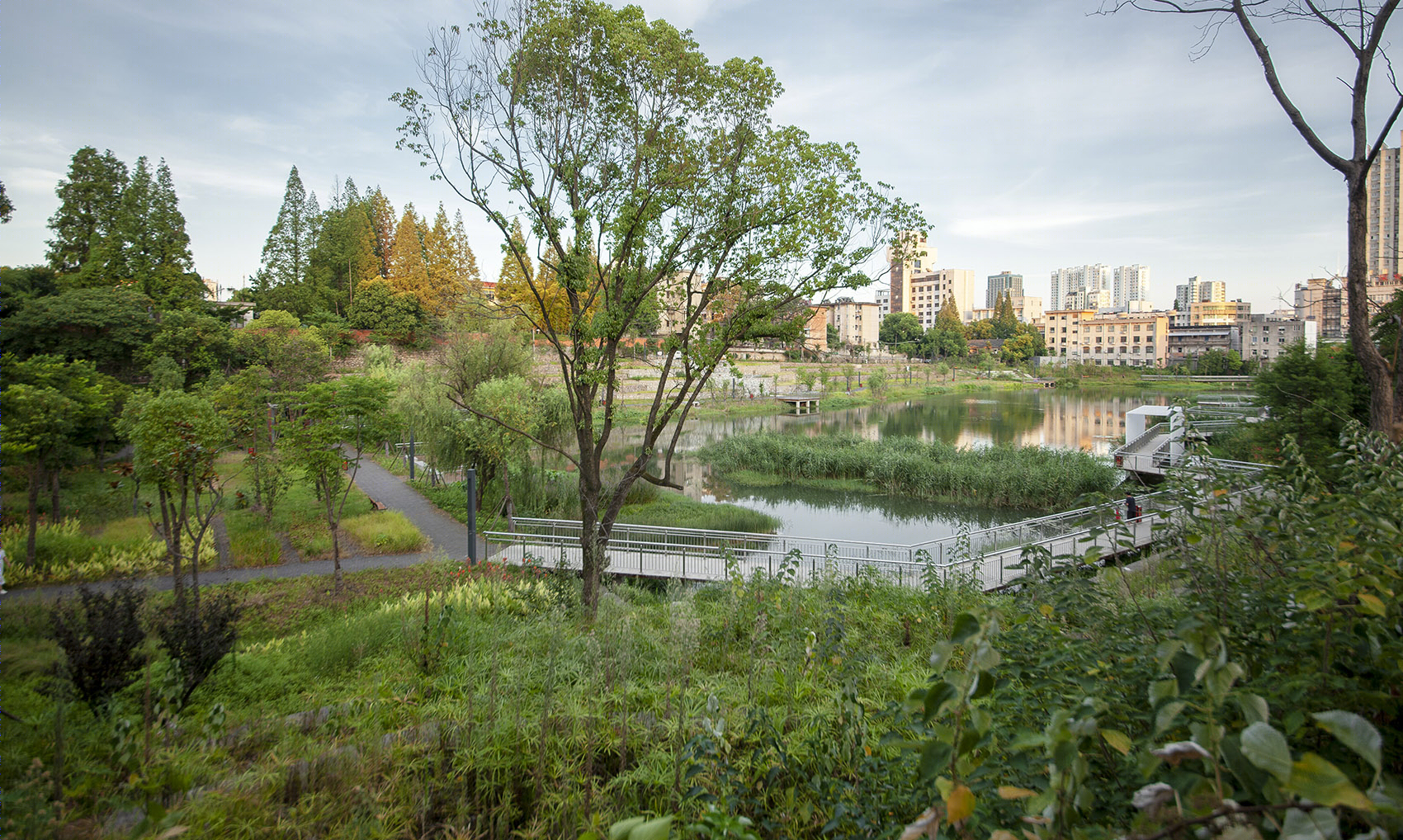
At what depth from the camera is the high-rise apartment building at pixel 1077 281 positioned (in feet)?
585

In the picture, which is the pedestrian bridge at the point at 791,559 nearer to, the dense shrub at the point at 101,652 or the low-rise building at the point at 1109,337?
the dense shrub at the point at 101,652

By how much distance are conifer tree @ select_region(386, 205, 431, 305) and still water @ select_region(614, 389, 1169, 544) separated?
19.1 metres

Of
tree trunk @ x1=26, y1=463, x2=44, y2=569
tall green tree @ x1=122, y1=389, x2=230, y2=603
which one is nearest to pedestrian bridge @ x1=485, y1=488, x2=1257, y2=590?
tall green tree @ x1=122, y1=389, x2=230, y2=603

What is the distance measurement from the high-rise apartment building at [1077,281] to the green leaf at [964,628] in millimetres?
198576

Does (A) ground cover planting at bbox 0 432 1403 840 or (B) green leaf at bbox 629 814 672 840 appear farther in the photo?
(A) ground cover planting at bbox 0 432 1403 840

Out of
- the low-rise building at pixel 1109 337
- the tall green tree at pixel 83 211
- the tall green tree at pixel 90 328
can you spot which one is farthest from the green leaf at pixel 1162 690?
the low-rise building at pixel 1109 337

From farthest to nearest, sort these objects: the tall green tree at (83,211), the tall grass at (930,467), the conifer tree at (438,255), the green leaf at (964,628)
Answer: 1. the conifer tree at (438,255)
2. the tall green tree at (83,211)
3. the tall grass at (930,467)
4. the green leaf at (964,628)

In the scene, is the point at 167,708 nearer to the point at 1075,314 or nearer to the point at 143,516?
the point at 143,516

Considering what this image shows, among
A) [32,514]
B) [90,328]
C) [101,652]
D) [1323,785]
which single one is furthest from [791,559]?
[90,328]

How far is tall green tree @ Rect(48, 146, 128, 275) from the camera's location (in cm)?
2277

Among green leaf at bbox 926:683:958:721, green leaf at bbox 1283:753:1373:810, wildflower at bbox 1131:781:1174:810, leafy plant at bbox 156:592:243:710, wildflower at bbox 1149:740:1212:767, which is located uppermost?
green leaf at bbox 1283:753:1373:810

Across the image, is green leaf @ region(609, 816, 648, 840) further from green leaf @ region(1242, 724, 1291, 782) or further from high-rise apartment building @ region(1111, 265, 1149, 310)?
high-rise apartment building @ region(1111, 265, 1149, 310)

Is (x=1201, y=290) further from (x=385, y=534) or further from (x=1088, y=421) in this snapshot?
(x=385, y=534)

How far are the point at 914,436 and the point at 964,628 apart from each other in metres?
31.8
